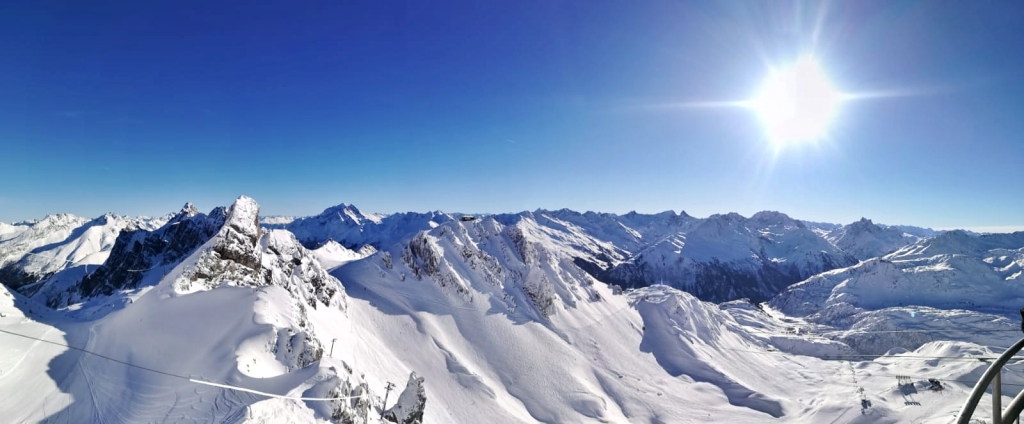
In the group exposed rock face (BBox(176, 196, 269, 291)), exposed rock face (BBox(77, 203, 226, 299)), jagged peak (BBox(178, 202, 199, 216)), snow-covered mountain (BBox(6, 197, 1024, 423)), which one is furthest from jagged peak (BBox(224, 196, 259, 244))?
jagged peak (BBox(178, 202, 199, 216))

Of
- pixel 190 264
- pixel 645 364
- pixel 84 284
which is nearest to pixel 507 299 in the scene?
pixel 645 364

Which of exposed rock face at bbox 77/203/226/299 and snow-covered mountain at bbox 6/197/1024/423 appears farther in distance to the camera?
exposed rock face at bbox 77/203/226/299

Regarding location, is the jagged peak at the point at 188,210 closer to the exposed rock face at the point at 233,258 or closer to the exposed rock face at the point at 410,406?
the exposed rock face at the point at 233,258

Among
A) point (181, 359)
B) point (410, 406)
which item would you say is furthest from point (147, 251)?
point (410, 406)

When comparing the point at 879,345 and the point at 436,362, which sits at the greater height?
the point at 436,362

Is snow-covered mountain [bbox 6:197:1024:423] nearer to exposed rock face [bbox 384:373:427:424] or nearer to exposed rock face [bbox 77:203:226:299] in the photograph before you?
exposed rock face [bbox 384:373:427:424]

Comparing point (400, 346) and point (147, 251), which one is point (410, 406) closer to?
point (400, 346)

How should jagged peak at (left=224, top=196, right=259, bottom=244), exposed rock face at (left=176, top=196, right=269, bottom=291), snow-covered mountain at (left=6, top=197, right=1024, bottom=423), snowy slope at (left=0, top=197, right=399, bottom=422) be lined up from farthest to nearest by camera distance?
1. jagged peak at (left=224, top=196, right=259, bottom=244)
2. exposed rock face at (left=176, top=196, right=269, bottom=291)
3. snow-covered mountain at (left=6, top=197, right=1024, bottom=423)
4. snowy slope at (left=0, top=197, right=399, bottom=422)

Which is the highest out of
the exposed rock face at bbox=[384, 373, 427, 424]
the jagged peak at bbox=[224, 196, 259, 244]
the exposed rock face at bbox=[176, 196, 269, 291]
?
the jagged peak at bbox=[224, 196, 259, 244]

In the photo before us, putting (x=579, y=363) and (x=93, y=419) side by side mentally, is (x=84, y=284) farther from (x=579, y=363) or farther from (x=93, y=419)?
(x=579, y=363)

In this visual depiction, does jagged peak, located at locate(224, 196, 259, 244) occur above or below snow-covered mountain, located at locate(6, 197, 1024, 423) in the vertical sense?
above
